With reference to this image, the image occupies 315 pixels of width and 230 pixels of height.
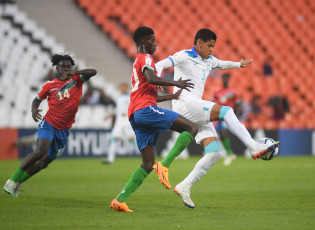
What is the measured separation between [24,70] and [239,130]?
14033 mm

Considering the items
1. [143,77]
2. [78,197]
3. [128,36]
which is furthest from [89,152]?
[143,77]

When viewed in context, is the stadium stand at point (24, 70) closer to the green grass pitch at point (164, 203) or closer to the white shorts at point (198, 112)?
the green grass pitch at point (164, 203)

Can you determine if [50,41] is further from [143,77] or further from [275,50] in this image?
[143,77]

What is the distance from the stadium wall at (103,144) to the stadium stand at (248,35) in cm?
174

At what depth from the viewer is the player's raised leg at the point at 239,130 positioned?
687cm

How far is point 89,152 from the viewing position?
1911cm

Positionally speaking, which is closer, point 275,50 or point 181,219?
point 181,219

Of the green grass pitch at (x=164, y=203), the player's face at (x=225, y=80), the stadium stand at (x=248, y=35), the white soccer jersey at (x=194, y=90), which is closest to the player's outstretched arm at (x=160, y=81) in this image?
the white soccer jersey at (x=194, y=90)

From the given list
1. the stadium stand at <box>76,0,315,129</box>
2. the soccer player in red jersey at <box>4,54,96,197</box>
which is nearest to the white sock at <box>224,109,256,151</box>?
the soccer player in red jersey at <box>4,54,96,197</box>

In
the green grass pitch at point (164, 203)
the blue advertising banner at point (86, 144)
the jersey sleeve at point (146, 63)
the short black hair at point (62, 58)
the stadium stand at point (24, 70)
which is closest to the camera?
the green grass pitch at point (164, 203)

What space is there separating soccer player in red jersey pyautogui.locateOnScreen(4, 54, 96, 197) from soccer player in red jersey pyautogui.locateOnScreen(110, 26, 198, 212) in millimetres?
1832

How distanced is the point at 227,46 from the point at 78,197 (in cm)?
1730

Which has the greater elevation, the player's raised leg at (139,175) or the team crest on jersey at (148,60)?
the team crest on jersey at (148,60)

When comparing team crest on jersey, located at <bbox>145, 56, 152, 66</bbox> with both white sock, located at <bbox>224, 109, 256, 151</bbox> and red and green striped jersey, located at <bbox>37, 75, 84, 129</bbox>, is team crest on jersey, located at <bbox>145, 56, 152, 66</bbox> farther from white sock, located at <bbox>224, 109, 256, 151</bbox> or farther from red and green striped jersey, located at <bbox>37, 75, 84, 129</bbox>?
red and green striped jersey, located at <bbox>37, 75, 84, 129</bbox>
